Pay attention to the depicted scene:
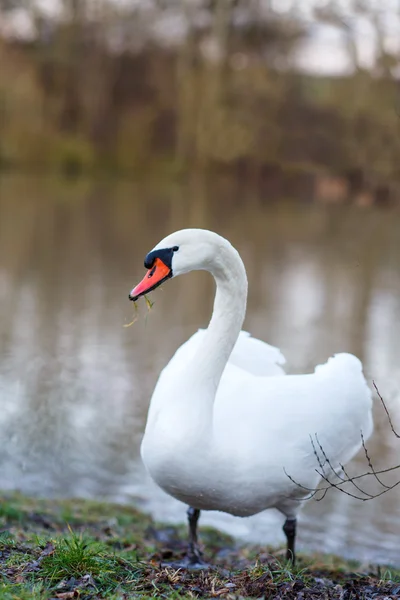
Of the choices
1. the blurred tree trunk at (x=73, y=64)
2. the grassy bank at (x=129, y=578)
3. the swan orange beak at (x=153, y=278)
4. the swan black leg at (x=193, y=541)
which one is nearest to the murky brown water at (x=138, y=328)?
the swan black leg at (x=193, y=541)

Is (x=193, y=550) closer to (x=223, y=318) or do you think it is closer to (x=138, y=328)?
(x=223, y=318)

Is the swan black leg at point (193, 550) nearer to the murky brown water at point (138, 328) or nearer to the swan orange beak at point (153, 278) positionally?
the murky brown water at point (138, 328)

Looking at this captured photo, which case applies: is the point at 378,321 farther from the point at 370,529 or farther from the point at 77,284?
the point at 370,529

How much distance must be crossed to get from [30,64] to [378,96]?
1787 cm

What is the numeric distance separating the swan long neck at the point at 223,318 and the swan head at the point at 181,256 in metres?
0.03

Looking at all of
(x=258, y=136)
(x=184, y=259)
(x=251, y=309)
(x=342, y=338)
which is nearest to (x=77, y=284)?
(x=251, y=309)

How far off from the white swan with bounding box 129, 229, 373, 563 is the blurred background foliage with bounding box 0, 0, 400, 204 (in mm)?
19369

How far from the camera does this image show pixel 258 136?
1135 inches

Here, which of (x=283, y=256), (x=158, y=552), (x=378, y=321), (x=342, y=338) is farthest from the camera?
(x=283, y=256)

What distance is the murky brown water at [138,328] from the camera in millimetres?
5715

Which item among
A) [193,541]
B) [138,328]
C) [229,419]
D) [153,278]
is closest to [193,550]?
[193,541]

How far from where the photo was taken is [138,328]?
966 cm

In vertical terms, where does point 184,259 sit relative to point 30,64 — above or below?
below

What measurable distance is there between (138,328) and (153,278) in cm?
613
